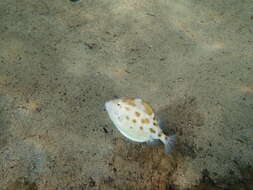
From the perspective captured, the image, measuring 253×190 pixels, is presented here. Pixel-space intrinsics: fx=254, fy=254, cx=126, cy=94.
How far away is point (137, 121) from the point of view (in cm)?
243

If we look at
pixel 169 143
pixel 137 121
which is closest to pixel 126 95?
pixel 137 121

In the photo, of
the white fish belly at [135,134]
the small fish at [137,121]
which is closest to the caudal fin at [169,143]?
the small fish at [137,121]

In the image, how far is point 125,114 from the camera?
2.45m

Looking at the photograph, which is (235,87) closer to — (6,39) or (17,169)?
(17,169)

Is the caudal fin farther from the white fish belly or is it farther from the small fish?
the white fish belly

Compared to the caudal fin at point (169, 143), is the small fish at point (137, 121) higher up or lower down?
higher up

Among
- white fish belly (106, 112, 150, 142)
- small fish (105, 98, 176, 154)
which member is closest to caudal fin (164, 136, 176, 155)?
small fish (105, 98, 176, 154)

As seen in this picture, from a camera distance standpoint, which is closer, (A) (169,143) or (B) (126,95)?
(A) (169,143)

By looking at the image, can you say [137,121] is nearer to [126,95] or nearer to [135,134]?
[135,134]

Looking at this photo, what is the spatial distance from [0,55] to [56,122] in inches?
45.9

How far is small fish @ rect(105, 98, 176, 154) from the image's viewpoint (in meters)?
2.42

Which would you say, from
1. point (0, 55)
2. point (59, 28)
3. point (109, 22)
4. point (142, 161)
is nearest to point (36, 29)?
point (59, 28)

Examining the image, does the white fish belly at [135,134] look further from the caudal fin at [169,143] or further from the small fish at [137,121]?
the caudal fin at [169,143]

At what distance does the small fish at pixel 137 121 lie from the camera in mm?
2420
